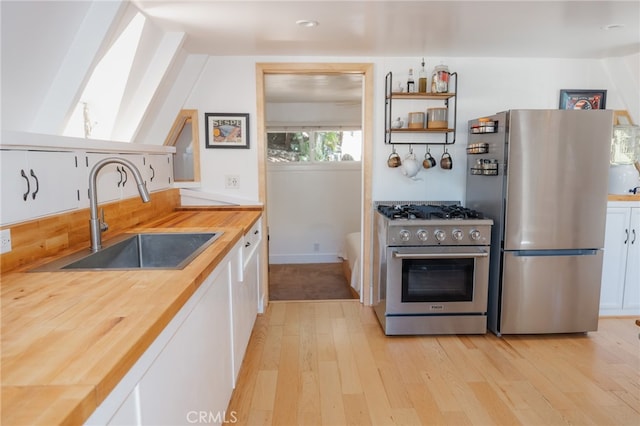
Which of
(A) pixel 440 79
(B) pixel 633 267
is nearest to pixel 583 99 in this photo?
(A) pixel 440 79

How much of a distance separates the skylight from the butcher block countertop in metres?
1.31

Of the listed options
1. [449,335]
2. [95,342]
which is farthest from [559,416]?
[95,342]

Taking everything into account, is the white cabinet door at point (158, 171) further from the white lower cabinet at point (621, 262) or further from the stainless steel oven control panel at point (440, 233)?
the white lower cabinet at point (621, 262)

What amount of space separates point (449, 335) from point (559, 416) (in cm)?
99

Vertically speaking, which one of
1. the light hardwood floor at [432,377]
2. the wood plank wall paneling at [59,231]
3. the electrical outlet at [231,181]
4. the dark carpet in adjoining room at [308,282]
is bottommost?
the dark carpet in adjoining room at [308,282]

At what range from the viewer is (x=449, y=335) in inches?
116

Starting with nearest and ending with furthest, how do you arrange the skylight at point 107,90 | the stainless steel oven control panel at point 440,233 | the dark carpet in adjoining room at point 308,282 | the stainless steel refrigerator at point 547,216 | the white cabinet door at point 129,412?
1. the white cabinet door at point 129,412
2. the skylight at point 107,90
3. the stainless steel refrigerator at point 547,216
4. the stainless steel oven control panel at point 440,233
5. the dark carpet in adjoining room at point 308,282

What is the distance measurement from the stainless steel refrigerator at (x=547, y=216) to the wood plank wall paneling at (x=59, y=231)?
2510 mm

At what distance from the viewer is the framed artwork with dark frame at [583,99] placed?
341 centimetres

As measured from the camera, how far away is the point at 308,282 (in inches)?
186

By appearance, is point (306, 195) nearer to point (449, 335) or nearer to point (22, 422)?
point (449, 335)

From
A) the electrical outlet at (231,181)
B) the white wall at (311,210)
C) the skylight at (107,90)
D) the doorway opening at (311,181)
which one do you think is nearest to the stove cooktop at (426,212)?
the electrical outlet at (231,181)

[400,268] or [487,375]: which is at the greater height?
[400,268]

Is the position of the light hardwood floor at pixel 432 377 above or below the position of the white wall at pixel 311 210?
below
